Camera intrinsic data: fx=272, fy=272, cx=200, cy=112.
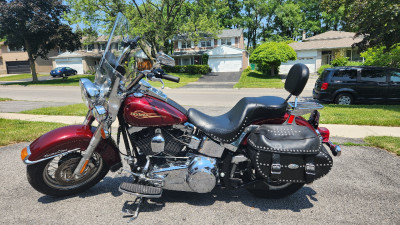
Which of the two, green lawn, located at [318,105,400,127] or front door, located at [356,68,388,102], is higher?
front door, located at [356,68,388,102]

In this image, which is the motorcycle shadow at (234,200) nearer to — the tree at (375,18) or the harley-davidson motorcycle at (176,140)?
the harley-davidson motorcycle at (176,140)

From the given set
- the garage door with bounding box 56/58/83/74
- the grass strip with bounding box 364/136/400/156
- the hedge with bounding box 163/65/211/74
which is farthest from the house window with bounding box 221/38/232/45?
the grass strip with bounding box 364/136/400/156

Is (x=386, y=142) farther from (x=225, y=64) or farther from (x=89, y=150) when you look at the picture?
(x=225, y=64)

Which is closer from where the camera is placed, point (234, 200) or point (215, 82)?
point (234, 200)

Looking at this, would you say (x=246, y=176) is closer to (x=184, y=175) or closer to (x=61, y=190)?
(x=184, y=175)

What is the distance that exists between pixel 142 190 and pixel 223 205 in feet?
3.32

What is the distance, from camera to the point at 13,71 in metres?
48.8

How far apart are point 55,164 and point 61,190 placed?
333mm

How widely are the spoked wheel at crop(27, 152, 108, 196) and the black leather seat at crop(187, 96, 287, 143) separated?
140 centimetres

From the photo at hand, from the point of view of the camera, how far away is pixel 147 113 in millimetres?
2912

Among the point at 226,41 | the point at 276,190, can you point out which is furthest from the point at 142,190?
the point at 226,41

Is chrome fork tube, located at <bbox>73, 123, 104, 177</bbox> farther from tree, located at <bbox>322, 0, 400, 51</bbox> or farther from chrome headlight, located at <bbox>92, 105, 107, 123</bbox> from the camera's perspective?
tree, located at <bbox>322, 0, 400, 51</bbox>

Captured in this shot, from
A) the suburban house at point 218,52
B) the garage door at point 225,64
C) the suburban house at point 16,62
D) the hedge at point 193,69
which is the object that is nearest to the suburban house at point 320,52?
the garage door at point 225,64

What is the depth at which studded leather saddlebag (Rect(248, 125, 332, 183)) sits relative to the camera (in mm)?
2801
